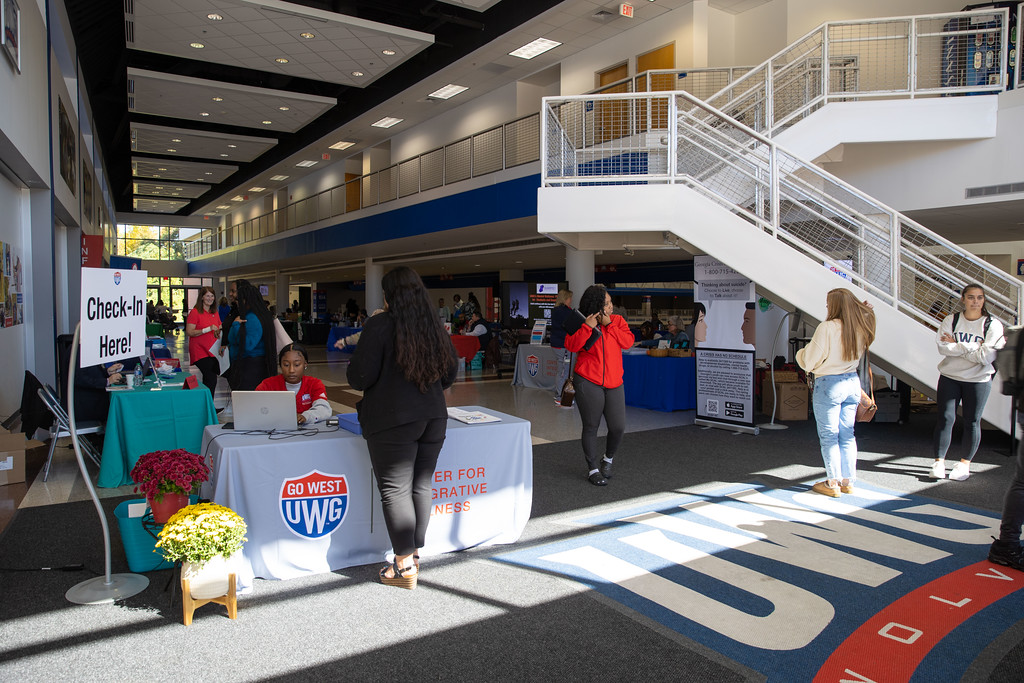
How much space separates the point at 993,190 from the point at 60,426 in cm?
1047

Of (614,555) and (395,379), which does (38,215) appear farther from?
(614,555)

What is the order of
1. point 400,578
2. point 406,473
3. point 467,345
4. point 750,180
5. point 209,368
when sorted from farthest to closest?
point 467,345 < point 750,180 < point 209,368 < point 400,578 < point 406,473

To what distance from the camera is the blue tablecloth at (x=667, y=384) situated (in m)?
8.88

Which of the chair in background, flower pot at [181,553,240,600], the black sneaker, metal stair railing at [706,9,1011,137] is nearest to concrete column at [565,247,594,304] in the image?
metal stair railing at [706,9,1011,137]

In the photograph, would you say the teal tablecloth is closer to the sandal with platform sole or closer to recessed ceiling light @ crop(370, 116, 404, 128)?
the sandal with platform sole

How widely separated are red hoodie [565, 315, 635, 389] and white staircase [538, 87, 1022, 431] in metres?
2.38

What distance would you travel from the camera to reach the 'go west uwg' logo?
3449 millimetres

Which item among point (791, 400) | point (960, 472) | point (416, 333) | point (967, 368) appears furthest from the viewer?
point (791, 400)

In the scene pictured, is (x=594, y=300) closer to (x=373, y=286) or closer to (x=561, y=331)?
(x=561, y=331)

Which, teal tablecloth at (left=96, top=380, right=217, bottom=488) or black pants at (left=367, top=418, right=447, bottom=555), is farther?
teal tablecloth at (left=96, top=380, right=217, bottom=488)

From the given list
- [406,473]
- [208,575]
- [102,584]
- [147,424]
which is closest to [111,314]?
[102,584]

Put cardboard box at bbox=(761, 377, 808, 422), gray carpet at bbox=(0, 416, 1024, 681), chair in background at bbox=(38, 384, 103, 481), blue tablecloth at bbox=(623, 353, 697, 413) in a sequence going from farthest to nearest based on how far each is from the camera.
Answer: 1. blue tablecloth at bbox=(623, 353, 697, 413)
2. cardboard box at bbox=(761, 377, 808, 422)
3. chair in background at bbox=(38, 384, 103, 481)
4. gray carpet at bbox=(0, 416, 1024, 681)

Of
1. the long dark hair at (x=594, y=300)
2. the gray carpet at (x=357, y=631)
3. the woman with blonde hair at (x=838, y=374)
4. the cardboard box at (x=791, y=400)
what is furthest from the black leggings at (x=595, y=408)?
the cardboard box at (x=791, y=400)

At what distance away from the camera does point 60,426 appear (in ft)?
19.0
